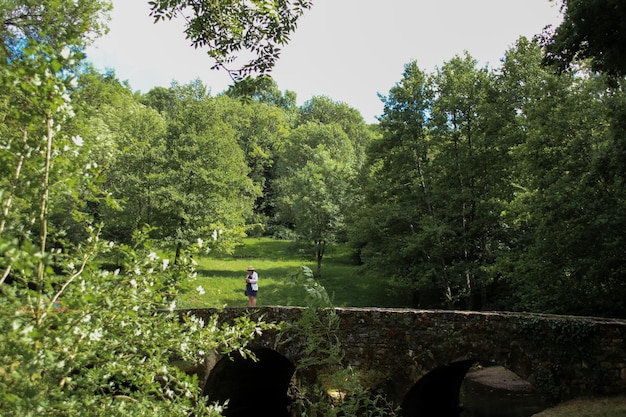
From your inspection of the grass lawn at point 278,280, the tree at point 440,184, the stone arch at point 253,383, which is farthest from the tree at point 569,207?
the stone arch at point 253,383

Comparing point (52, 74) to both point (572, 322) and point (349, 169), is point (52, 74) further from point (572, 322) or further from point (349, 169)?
point (349, 169)

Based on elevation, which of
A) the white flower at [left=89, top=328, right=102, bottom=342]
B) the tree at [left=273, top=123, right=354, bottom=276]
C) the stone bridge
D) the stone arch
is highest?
the tree at [left=273, top=123, right=354, bottom=276]

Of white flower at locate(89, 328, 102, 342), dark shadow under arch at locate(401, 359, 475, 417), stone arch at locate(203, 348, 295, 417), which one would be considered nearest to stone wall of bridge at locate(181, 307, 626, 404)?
dark shadow under arch at locate(401, 359, 475, 417)

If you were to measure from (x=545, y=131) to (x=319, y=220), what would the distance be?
16298 mm

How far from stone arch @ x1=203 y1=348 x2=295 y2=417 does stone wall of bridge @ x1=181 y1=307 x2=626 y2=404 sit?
3450 millimetres

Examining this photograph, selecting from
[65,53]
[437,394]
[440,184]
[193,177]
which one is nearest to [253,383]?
[437,394]

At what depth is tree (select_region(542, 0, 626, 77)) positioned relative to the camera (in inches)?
310

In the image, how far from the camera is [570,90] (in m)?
16.3

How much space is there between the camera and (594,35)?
834cm

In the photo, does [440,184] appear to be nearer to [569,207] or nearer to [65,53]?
[569,207]

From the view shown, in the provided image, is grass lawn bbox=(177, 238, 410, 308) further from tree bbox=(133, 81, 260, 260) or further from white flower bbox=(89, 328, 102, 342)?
white flower bbox=(89, 328, 102, 342)

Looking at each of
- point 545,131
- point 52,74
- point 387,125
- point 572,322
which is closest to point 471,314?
point 572,322

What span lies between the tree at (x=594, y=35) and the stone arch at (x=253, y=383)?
11.5 metres

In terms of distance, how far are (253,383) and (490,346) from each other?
10.0 metres
